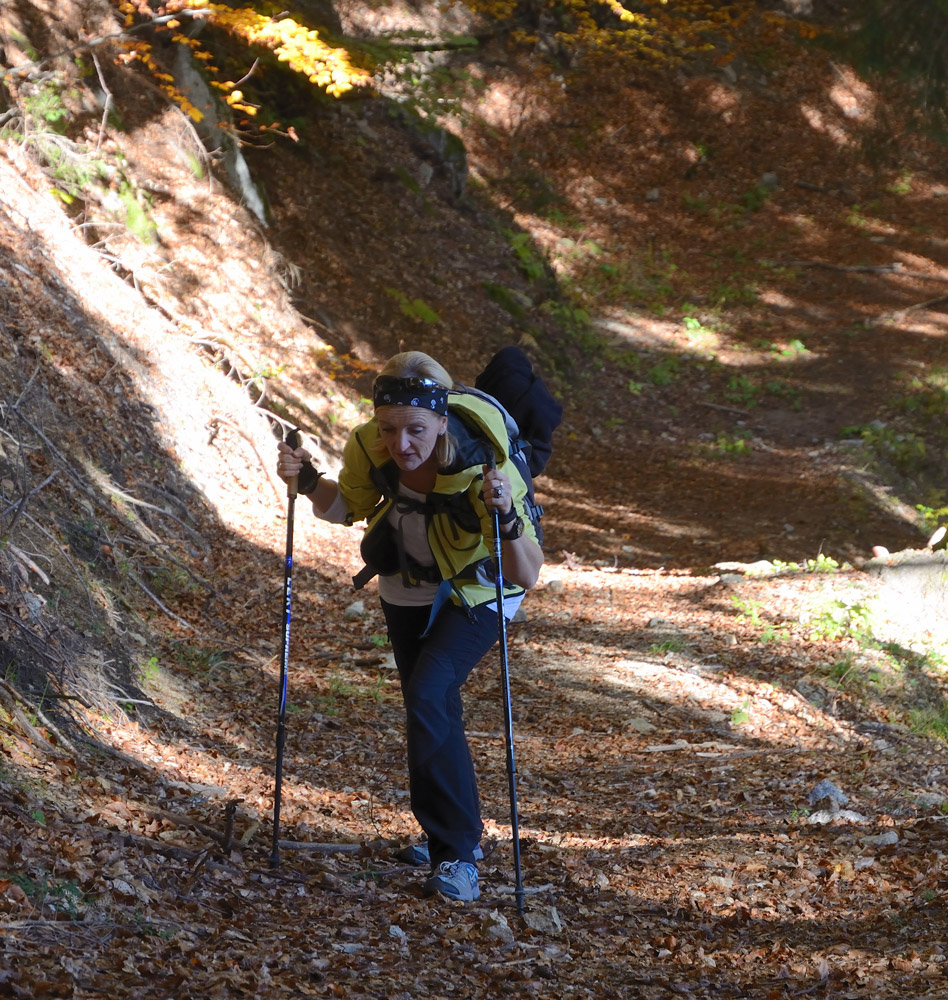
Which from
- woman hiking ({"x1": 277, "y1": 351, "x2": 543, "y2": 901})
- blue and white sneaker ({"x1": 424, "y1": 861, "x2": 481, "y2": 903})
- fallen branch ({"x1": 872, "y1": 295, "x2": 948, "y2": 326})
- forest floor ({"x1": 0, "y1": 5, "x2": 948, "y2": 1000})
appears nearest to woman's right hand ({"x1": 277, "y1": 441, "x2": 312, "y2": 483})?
woman hiking ({"x1": 277, "y1": 351, "x2": 543, "y2": 901})

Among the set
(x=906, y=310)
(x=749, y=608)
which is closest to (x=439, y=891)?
(x=749, y=608)

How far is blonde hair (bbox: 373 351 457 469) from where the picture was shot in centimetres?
391

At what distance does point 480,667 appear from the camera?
858cm

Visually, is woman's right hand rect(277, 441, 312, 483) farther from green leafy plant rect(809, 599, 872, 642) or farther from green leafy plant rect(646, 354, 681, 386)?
green leafy plant rect(646, 354, 681, 386)

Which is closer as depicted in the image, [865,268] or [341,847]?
[341,847]

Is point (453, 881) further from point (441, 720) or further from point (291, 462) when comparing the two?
point (291, 462)

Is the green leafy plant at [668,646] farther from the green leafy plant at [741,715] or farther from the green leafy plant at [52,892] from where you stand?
the green leafy plant at [52,892]

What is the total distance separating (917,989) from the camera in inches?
134

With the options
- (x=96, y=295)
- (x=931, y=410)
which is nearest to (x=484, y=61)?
(x=931, y=410)

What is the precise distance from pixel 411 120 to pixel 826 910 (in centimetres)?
1652

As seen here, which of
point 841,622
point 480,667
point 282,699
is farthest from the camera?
point 841,622

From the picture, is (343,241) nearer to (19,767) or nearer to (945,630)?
(945,630)

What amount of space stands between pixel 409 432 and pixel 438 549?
48 centimetres

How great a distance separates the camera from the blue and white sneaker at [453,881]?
163 inches
